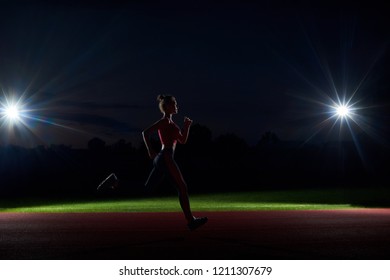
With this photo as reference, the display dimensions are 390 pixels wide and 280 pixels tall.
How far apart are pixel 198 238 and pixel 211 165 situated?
4183 cm

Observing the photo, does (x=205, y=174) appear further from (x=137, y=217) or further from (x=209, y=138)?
(x=137, y=217)

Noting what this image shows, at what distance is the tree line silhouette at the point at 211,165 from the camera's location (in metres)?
49.0

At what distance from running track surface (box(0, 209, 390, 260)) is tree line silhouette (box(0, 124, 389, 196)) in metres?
30.7

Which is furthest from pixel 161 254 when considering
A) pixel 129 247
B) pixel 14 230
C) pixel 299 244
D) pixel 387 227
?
pixel 387 227

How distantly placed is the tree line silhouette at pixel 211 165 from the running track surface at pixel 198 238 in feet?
101

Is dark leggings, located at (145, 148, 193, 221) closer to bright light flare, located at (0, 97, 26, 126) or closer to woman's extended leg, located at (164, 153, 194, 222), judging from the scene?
woman's extended leg, located at (164, 153, 194, 222)

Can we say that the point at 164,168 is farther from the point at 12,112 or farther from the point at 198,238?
the point at 12,112

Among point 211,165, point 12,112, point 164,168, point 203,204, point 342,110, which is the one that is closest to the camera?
point 164,168

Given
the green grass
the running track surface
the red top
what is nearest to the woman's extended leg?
the red top

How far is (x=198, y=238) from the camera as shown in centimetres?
1135

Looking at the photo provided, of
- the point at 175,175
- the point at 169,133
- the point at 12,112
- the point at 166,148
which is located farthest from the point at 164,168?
the point at 12,112

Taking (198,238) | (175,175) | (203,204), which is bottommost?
(198,238)

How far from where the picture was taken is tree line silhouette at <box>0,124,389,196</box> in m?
49.0

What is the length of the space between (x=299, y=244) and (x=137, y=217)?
7.70 m
